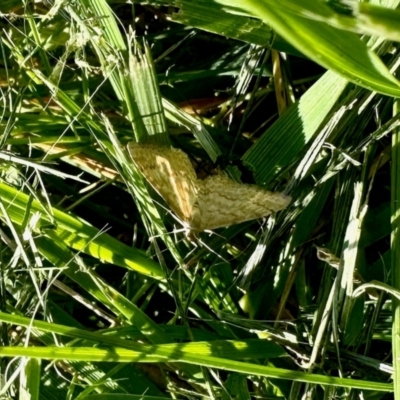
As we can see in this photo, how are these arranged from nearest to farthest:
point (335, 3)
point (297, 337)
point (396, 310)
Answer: point (335, 3)
point (396, 310)
point (297, 337)

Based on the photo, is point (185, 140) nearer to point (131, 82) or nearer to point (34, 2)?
point (131, 82)

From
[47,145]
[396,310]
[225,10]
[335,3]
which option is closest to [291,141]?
[225,10]

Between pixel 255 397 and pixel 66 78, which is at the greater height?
pixel 66 78
